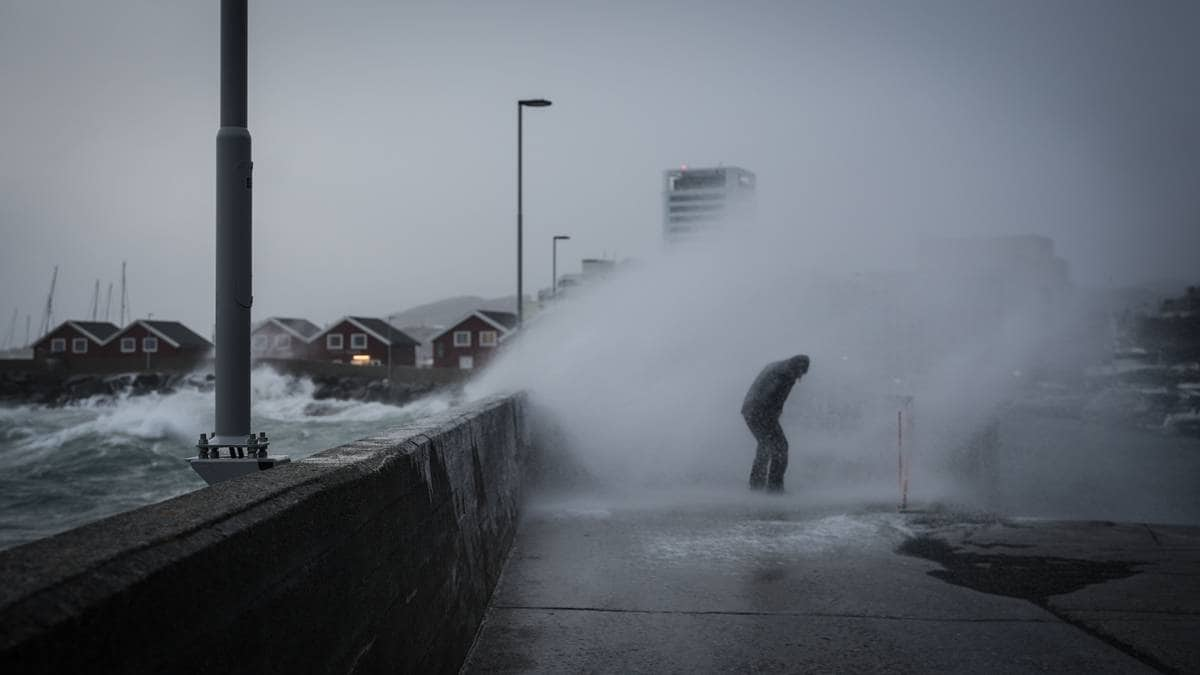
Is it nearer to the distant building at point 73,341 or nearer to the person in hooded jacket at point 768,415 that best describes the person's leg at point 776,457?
the person in hooded jacket at point 768,415

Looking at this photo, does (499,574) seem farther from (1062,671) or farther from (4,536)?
(4,536)

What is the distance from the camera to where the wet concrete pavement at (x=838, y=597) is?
4.86 meters

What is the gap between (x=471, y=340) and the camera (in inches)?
3189

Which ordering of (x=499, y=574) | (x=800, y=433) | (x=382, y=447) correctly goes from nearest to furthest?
(x=382, y=447) < (x=499, y=574) < (x=800, y=433)

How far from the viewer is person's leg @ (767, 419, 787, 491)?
36.8 feet

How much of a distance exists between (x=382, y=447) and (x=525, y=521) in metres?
5.19

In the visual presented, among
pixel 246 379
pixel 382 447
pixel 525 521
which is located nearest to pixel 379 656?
pixel 382 447

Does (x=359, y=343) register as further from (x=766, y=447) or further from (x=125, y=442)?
(x=766, y=447)

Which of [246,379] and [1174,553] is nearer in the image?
[246,379]

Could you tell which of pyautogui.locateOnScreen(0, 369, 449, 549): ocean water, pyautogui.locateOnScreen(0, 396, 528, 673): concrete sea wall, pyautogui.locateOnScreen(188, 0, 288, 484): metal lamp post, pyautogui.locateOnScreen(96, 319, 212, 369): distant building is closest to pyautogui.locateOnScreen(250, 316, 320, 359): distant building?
pyautogui.locateOnScreen(96, 319, 212, 369): distant building

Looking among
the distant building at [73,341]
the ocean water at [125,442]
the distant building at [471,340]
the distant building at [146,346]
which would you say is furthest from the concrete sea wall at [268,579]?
the distant building at [73,341]

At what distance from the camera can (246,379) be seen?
5.51 m

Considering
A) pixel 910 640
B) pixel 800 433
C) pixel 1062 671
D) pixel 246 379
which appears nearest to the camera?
pixel 1062 671

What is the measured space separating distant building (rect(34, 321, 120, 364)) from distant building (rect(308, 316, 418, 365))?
21466 millimetres
